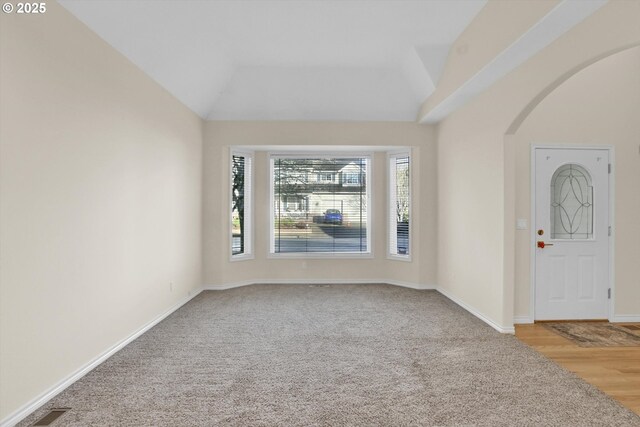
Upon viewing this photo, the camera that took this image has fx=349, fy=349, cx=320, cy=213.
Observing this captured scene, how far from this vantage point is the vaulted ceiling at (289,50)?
3.49 metres

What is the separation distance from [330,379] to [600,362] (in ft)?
8.09

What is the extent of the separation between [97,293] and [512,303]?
4.16 meters

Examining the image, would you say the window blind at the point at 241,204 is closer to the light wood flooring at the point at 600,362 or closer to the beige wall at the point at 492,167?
the beige wall at the point at 492,167

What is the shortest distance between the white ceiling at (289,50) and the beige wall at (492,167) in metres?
0.86

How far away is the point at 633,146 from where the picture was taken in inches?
168

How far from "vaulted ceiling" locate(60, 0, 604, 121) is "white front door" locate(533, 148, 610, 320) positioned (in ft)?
6.40

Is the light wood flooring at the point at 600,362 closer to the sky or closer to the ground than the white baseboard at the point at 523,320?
closer to the ground

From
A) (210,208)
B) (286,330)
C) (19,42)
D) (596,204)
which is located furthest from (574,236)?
(19,42)

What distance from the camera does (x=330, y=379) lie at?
9.21ft

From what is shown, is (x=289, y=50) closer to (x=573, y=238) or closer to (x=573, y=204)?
(x=573, y=204)

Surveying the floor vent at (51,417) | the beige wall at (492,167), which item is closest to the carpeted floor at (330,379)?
Answer: the floor vent at (51,417)

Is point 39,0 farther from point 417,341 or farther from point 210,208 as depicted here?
point 417,341

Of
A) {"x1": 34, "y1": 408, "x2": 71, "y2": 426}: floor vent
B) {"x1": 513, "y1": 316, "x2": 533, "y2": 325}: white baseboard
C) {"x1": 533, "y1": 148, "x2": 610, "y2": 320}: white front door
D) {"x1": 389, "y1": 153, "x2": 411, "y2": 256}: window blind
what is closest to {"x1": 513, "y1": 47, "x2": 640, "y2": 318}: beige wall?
{"x1": 513, "y1": 316, "x2": 533, "y2": 325}: white baseboard

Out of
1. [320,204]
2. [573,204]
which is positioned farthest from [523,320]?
[320,204]
